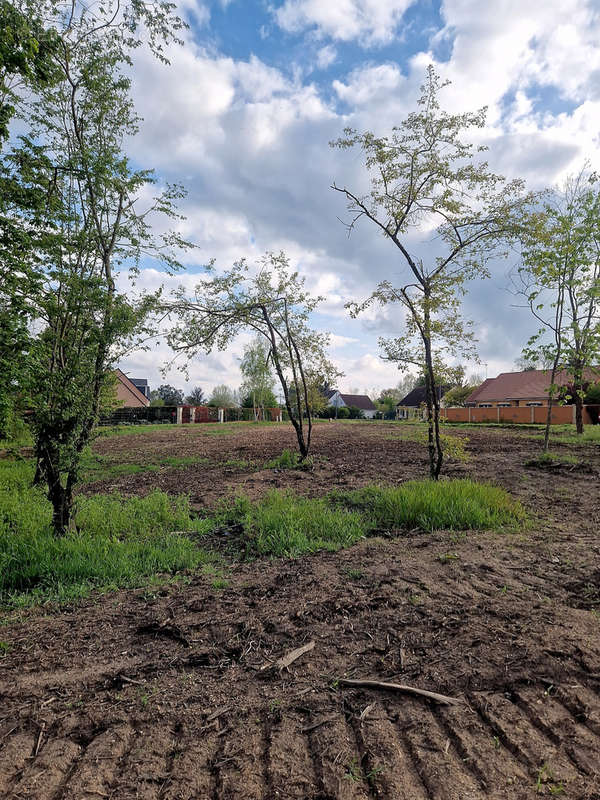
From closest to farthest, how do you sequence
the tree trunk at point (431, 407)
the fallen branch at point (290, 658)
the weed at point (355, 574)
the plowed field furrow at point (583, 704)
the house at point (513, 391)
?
the plowed field furrow at point (583, 704)
the fallen branch at point (290, 658)
the weed at point (355, 574)
the tree trunk at point (431, 407)
the house at point (513, 391)

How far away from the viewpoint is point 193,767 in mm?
1938

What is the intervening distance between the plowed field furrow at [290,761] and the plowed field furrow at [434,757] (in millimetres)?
485

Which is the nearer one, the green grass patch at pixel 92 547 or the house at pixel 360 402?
the green grass patch at pixel 92 547

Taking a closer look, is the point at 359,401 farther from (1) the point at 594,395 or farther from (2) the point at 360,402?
(1) the point at 594,395

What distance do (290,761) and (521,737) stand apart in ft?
3.61

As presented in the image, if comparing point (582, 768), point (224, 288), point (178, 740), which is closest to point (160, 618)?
point (178, 740)

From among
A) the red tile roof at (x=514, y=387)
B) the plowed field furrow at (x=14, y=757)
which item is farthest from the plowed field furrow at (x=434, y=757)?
the red tile roof at (x=514, y=387)

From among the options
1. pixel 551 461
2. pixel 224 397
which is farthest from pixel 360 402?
pixel 551 461

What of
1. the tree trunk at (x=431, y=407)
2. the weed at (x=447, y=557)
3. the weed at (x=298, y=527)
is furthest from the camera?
the tree trunk at (x=431, y=407)

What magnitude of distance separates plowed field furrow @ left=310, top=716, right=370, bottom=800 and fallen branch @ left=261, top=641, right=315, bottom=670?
55cm

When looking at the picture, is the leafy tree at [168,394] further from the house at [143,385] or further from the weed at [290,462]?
the weed at [290,462]

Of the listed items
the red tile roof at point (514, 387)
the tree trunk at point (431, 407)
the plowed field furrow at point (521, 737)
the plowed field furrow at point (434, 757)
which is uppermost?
the red tile roof at point (514, 387)

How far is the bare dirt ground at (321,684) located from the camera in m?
1.86

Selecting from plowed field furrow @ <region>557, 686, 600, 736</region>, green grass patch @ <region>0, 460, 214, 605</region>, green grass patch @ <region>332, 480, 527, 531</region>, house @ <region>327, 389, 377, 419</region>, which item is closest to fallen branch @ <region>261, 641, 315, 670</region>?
plowed field furrow @ <region>557, 686, 600, 736</region>
